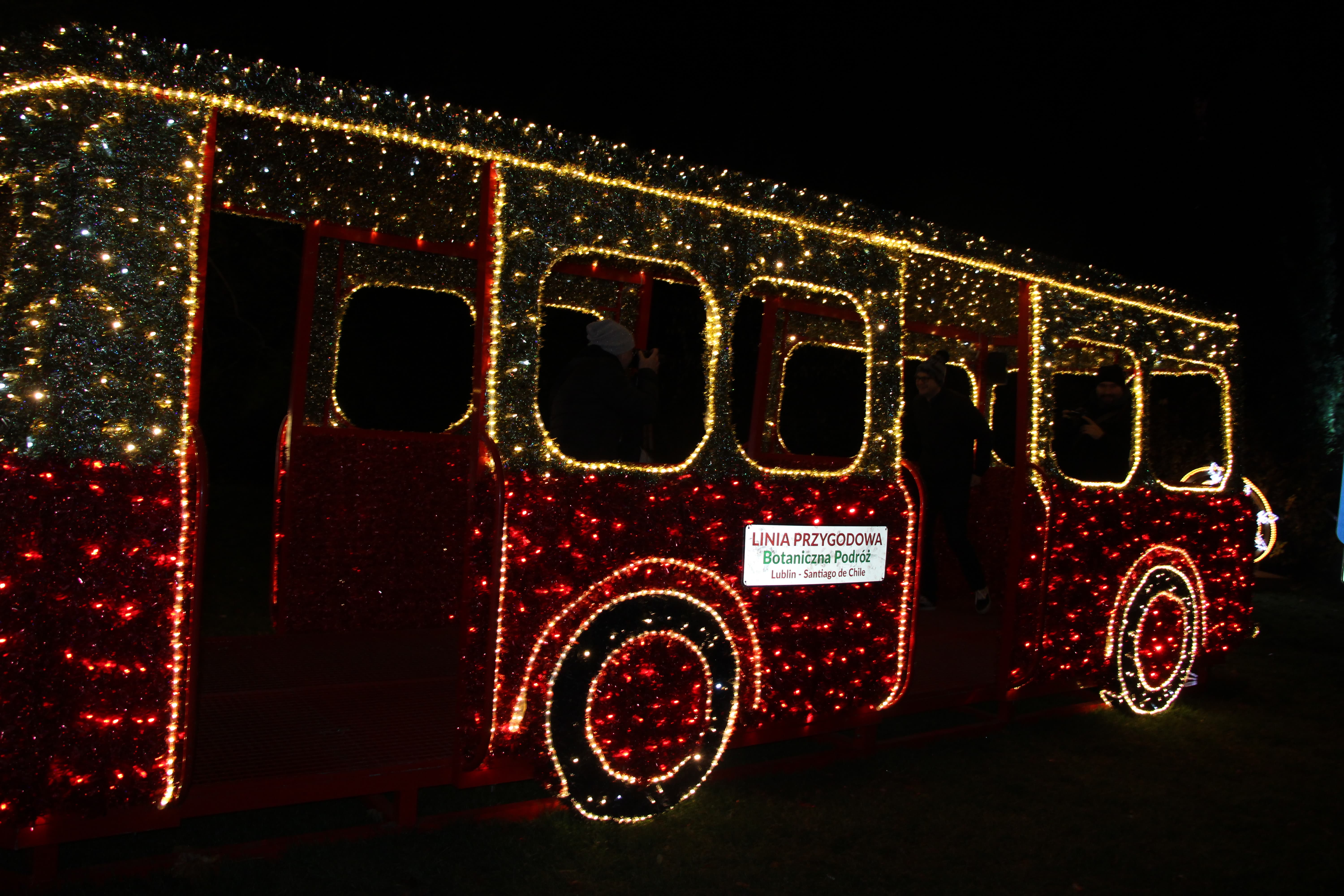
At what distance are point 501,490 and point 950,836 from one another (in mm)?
2358

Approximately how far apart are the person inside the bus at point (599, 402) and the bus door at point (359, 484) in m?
1.22

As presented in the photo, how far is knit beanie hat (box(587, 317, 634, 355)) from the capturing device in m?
4.46

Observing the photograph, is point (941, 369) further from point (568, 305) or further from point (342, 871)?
point (342, 871)

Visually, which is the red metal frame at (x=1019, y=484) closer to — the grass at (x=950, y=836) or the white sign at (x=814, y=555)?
the grass at (x=950, y=836)

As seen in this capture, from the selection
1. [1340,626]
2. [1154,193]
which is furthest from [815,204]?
[1154,193]

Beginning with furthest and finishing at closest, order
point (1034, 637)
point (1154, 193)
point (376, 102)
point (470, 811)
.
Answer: point (1154, 193) < point (1034, 637) < point (470, 811) < point (376, 102)

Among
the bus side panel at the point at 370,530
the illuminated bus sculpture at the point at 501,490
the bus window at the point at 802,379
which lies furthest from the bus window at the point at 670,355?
the illuminated bus sculpture at the point at 501,490

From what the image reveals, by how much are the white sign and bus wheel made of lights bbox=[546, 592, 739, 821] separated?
0.33 meters

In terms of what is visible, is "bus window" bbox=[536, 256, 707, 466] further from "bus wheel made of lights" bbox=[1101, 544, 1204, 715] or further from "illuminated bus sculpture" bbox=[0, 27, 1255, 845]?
"bus wheel made of lights" bbox=[1101, 544, 1204, 715]

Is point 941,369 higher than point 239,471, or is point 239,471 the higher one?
point 941,369

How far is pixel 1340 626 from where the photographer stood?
10.5m

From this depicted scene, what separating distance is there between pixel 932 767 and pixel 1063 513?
5.04 feet

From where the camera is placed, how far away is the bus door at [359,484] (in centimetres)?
566

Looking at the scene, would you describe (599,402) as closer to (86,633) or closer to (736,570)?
(736,570)
